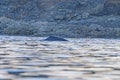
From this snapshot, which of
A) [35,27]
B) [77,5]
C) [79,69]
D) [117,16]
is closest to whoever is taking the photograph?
[79,69]

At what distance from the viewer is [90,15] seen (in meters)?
63.3

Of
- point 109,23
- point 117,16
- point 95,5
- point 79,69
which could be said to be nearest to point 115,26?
point 109,23

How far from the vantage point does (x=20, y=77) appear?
11812 millimetres

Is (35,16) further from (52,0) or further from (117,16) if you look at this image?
(117,16)

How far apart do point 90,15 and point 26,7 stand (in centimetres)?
1101

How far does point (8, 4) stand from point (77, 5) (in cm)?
977

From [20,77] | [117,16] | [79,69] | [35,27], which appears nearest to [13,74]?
[20,77]

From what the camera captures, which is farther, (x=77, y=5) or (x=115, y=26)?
(x=77, y=5)

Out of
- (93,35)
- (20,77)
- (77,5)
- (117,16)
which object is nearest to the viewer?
(20,77)

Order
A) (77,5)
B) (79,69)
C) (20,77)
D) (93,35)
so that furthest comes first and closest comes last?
(77,5)
(93,35)
(79,69)
(20,77)

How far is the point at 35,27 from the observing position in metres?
57.7

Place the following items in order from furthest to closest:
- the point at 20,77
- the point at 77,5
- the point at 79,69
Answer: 1. the point at 77,5
2. the point at 79,69
3. the point at 20,77

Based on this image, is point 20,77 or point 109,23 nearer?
point 20,77

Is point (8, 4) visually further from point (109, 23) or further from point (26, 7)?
point (109, 23)
